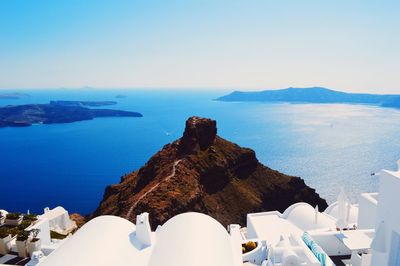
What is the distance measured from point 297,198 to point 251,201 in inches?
452

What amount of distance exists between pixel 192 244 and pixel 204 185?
37.8 meters

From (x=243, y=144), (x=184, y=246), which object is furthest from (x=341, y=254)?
(x=243, y=144)

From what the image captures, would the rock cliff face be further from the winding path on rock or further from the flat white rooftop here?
the flat white rooftop

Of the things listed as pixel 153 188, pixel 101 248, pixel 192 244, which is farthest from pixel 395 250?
pixel 153 188

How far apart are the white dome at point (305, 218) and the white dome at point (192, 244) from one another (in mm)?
9452

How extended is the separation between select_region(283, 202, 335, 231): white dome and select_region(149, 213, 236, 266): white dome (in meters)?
9.45

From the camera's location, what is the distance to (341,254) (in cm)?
1518

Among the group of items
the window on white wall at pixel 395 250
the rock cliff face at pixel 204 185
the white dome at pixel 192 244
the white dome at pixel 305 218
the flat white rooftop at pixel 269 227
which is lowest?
the rock cliff face at pixel 204 185

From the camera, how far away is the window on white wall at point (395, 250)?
10.7 m

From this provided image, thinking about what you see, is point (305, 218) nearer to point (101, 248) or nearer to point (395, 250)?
point (395, 250)

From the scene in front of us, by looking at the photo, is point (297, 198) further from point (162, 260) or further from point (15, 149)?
point (15, 149)

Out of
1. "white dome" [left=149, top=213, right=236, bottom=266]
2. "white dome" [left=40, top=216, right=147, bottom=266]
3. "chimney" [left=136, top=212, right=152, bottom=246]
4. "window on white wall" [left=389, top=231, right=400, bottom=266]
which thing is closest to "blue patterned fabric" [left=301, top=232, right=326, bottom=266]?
"window on white wall" [left=389, top=231, right=400, bottom=266]

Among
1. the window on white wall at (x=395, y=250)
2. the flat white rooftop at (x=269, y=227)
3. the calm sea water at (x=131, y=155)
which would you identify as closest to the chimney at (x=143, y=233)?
the flat white rooftop at (x=269, y=227)

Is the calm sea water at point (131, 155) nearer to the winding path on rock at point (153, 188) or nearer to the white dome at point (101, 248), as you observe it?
the winding path on rock at point (153, 188)
